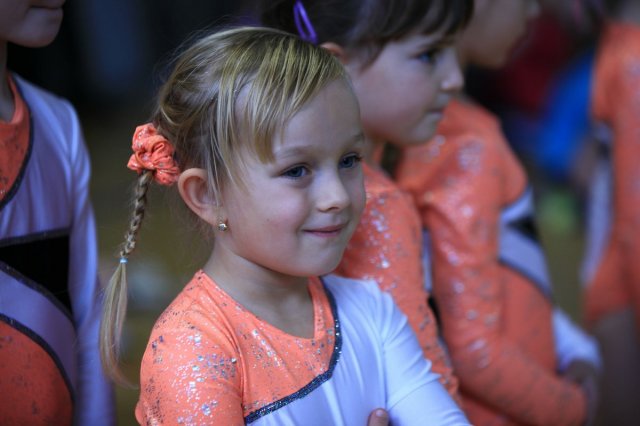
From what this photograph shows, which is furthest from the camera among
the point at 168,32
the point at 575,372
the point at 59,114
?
the point at 168,32

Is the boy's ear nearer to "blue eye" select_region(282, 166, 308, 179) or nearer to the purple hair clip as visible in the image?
the purple hair clip

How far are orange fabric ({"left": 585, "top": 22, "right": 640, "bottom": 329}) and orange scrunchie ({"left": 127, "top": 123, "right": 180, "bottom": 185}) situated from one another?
124 cm

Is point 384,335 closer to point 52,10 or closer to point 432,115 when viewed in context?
point 432,115

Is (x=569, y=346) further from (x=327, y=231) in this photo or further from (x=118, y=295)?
(x=118, y=295)

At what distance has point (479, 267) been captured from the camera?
144 centimetres

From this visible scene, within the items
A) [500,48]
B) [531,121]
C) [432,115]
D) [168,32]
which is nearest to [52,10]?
[432,115]

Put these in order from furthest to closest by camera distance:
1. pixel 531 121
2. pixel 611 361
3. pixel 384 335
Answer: pixel 531 121 → pixel 611 361 → pixel 384 335

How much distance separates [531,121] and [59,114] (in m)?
3.00

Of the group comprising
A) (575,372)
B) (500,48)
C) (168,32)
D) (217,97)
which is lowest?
(168,32)

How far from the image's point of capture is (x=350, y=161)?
1094 mm

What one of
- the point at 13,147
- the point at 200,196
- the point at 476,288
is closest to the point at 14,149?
the point at 13,147

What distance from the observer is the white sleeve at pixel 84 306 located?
1269 mm

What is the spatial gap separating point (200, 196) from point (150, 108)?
0.61 feet

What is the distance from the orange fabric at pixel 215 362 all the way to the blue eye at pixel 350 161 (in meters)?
0.22
